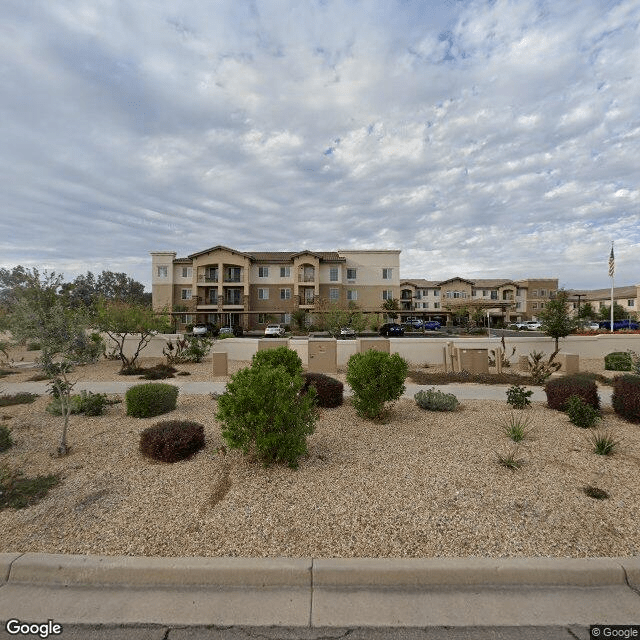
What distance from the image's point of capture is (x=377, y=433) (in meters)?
6.59

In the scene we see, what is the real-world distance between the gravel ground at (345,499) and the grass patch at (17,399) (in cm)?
352

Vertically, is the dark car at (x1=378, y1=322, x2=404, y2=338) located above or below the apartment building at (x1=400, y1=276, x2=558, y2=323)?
below

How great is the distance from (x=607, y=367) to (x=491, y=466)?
48.0ft

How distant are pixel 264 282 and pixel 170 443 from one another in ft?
141

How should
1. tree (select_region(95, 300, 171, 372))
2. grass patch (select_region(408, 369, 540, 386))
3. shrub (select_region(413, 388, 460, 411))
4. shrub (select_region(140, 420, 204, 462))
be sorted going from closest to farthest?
shrub (select_region(140, 420, 204, 462)) → shrub (select_region(413, 388, 460, 411)) → grass patch (select_region(408, 369, 540, 386)) → tree (select_region(95, 300, 171, 372))

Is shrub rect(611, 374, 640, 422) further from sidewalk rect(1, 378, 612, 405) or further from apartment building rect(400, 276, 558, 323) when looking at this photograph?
apartment building rect(400, 276, 558, 323)

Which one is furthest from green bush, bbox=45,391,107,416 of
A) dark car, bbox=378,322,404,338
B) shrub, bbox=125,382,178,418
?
dark car, bbox=378,322,404,338

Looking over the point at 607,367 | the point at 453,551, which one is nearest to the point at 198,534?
the point at 453,551

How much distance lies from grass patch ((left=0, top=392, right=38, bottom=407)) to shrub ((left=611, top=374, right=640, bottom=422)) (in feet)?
45.9

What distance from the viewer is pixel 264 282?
155 feet

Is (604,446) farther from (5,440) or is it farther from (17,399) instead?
(17,399)

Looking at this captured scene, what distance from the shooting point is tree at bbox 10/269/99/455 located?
5.84 meters

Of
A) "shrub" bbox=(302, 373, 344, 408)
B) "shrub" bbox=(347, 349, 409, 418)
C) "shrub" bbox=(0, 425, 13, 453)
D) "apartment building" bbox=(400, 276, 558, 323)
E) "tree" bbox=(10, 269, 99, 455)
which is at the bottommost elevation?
"shrub" bbox=(0, 425, 13, 453)

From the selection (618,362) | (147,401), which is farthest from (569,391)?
(618,362)
